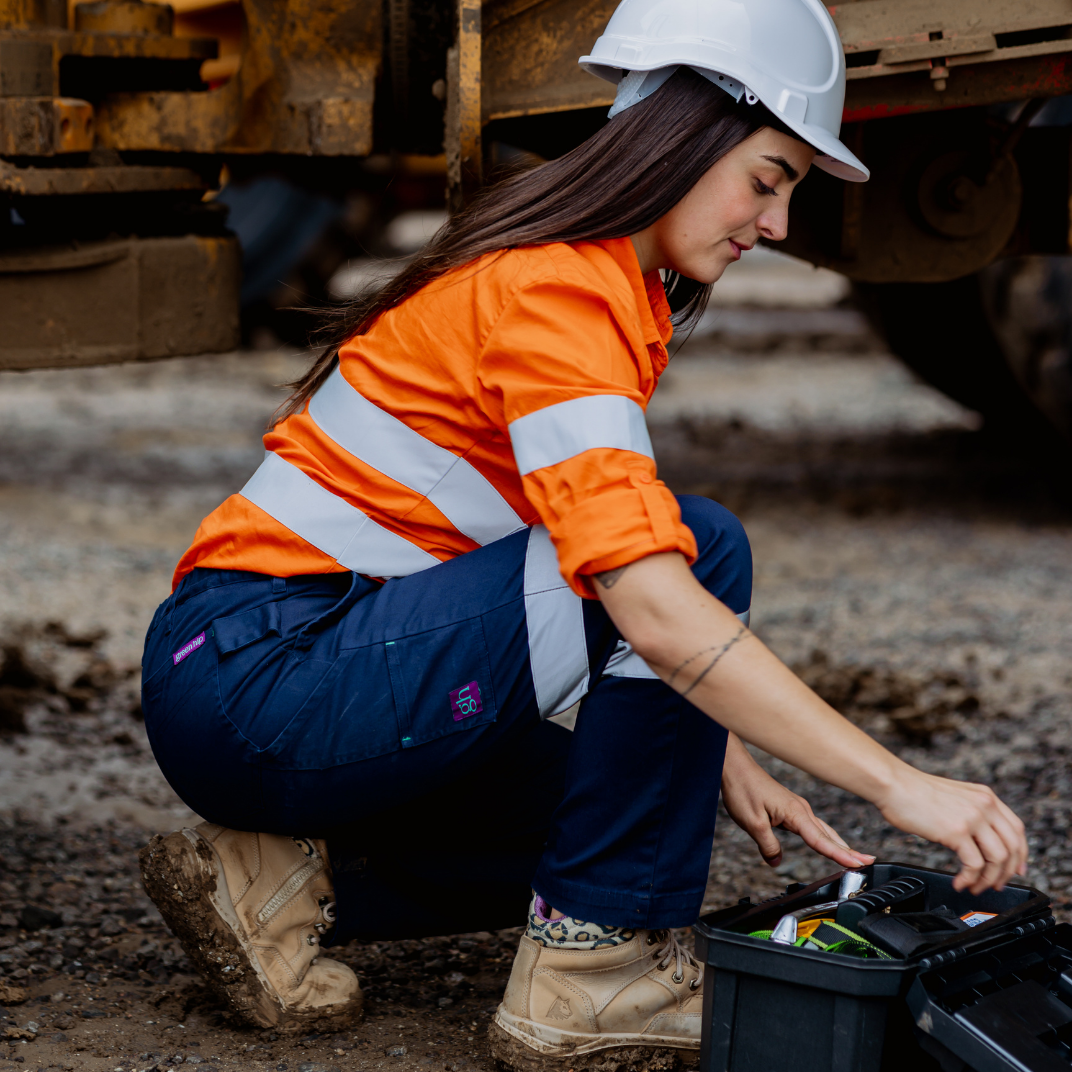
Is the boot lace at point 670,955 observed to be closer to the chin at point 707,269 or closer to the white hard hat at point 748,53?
the chin at point 707,269

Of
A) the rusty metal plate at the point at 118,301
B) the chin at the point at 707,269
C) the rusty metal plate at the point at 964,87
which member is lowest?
the rusty metal plate at the point at 118,301

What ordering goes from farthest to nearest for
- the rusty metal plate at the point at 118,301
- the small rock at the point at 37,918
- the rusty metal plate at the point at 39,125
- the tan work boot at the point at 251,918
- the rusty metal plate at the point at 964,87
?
the rusty metal plate at the point at 118,301
the rusty metal plate at the point at 39,125
the rusty metal plate at the point at 964,87
the small rock at the point at 37,918
the tan work boot at the point at 251,918

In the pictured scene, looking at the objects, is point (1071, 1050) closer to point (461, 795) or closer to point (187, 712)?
point (461, 795)

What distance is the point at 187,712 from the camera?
1.68 m

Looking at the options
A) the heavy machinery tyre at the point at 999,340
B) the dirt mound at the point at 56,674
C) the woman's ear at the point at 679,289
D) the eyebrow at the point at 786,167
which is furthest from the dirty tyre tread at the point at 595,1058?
the heavy machinery tyre at the point at 999,340

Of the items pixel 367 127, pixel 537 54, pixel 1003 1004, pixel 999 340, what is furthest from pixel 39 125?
pixel 999 340

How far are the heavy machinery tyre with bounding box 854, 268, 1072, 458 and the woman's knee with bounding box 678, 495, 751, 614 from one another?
9.03 feet

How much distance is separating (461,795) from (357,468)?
49cm

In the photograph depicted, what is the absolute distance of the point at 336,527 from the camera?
1.70 m

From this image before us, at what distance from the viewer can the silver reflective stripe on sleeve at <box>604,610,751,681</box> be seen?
159 cm

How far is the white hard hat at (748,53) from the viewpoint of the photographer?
5.21 feet

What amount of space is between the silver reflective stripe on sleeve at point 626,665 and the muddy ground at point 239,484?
0.54 meters

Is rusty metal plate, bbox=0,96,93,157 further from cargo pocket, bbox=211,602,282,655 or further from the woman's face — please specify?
the woman's face

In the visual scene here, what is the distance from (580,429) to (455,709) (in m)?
0.39
